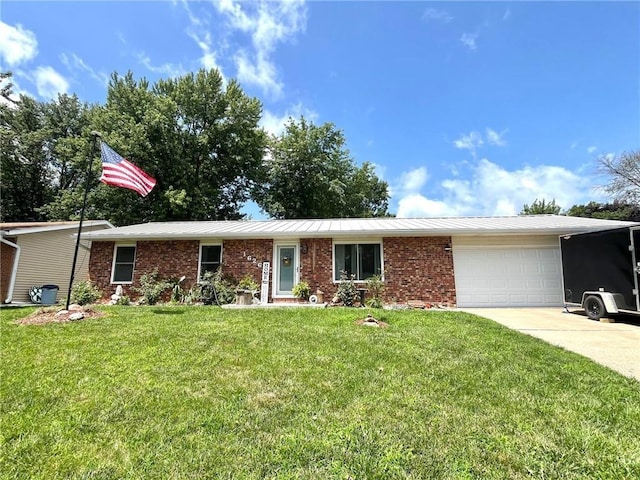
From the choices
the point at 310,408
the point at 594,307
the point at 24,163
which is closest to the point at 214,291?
the point at 310,408

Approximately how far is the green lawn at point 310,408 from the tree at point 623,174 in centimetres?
2557

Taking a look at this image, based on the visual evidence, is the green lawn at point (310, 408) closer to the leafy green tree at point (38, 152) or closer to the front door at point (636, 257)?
the front door at point (636, 257)

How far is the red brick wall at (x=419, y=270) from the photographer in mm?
10336

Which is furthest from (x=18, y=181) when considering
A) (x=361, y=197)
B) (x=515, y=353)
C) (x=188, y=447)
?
(x=515, y=353)

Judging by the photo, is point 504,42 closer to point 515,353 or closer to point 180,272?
point 515,353

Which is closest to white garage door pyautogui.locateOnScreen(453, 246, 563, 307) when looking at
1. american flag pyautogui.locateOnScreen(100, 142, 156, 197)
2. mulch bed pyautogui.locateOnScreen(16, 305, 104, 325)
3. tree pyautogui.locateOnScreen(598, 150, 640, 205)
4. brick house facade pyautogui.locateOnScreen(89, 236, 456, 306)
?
brick house facade pyautogui.locateOnScreen(89, 236, 456, 306)

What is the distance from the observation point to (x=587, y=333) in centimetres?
617

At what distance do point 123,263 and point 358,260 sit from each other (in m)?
8.75

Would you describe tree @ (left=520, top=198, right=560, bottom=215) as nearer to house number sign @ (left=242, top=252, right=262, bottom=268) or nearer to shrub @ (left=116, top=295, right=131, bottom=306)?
house number sign @ (left=242, top=252, right=262, bottom=268)

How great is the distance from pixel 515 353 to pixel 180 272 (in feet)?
34.0

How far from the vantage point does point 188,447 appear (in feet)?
8.23

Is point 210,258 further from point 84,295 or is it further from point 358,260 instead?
point 358,260

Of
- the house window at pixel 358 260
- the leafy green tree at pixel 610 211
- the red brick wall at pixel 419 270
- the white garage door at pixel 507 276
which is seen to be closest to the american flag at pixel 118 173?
the house window at pixel 358 260

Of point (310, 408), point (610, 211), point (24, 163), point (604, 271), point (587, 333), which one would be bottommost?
point (310, 408)
